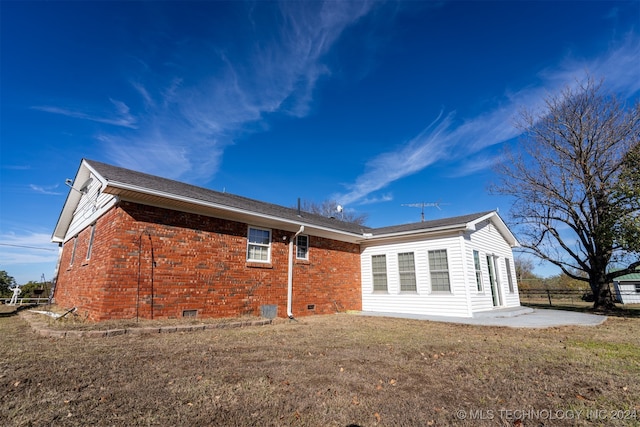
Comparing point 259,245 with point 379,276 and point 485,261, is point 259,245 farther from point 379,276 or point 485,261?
point 485,261

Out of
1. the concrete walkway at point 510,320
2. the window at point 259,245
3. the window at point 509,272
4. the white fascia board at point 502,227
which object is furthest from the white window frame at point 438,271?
the window at point 259,245

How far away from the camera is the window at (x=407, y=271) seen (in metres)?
11.9

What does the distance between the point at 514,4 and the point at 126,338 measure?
14.1 metres

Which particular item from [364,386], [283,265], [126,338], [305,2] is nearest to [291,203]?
[283,265]

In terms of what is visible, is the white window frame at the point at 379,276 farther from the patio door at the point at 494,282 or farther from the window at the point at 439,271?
the patio door at the point at 494,282

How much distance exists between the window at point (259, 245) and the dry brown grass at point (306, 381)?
3.86 metres

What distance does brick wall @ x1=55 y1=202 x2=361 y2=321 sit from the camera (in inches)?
275

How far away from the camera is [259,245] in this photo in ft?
32.8

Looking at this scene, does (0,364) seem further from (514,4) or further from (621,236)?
(621,236)

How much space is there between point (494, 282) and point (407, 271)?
4.45m

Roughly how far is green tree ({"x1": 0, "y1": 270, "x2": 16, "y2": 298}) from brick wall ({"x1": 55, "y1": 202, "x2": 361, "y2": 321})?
47.8 feet

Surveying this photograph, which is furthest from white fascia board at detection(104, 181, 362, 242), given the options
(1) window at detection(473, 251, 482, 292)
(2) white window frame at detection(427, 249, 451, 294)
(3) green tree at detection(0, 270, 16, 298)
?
(3) green tree at detection(0, 270, 16, 298)

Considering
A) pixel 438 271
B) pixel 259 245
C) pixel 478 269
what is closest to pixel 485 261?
pixel 478 269

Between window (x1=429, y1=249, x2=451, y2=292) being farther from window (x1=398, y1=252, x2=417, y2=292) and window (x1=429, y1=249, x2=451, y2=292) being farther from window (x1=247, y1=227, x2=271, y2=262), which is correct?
window (x1=247, y1=227, x2=271, y2=262)
